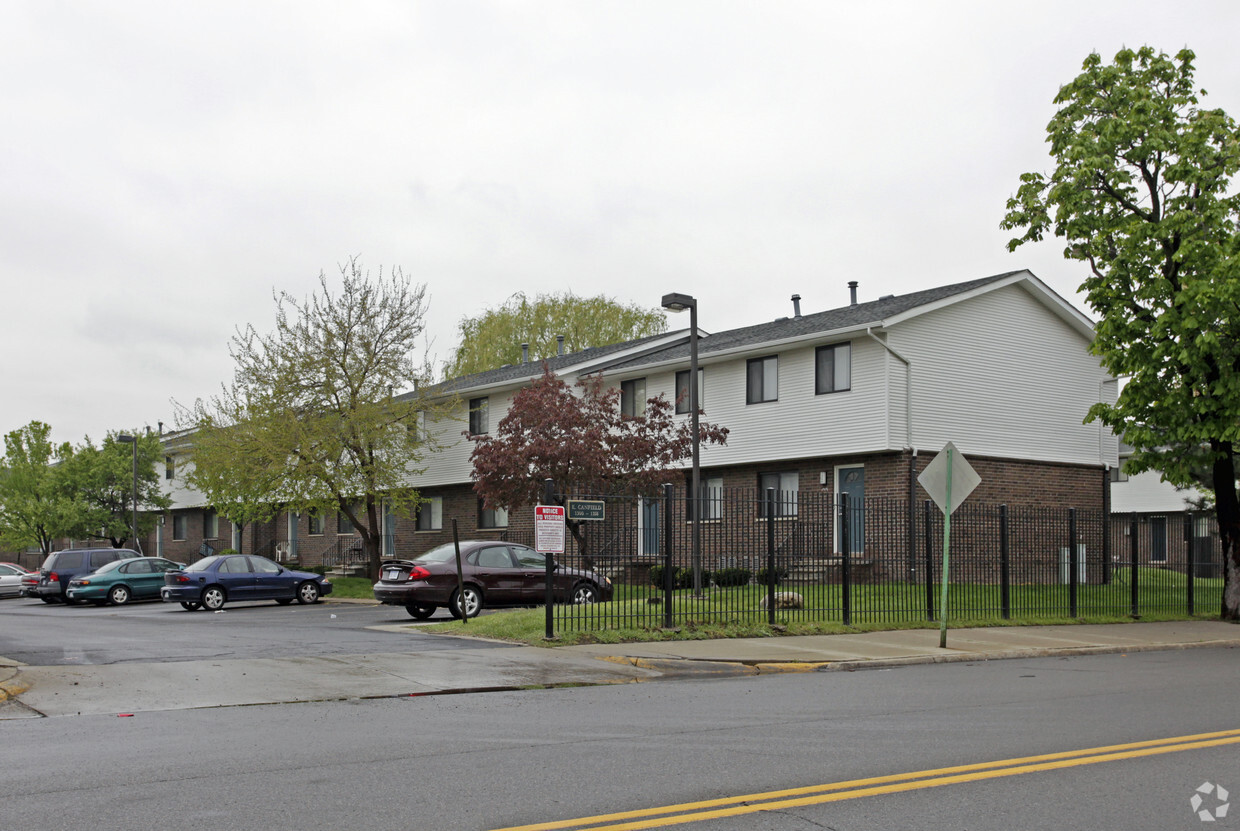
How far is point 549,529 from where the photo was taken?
15.7 meters

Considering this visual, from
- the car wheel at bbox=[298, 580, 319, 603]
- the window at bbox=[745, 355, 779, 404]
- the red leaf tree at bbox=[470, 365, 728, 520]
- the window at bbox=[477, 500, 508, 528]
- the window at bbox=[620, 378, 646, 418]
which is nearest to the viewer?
the red leaf tree at bbox=[470, 365, 728, 520]

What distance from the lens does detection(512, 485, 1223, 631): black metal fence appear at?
677 inches

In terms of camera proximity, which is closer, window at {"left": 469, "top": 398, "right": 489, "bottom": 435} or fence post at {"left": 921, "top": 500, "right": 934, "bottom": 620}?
fence post at {"left": 921, "top": 500, "right": 934, "bottom": 620}

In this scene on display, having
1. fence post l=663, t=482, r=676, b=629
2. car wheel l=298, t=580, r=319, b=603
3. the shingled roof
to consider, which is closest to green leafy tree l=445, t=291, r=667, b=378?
the shingled roof

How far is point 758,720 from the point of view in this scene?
9742 millimetres

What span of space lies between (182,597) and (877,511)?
56.3 ft

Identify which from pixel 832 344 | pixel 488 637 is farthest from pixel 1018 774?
pixel 832 344

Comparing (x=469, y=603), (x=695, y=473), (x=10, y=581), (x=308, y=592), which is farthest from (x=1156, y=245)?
(x=10, y=581)

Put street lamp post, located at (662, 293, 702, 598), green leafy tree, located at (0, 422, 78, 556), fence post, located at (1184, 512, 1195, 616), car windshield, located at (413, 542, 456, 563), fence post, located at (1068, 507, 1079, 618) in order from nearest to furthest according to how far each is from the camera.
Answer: street lamp post, located at (662, 293, 702, 598) < car windshield, located at (413, 542, 456, 563) < fence post, located at (1068, 507, 1079, 618) < fence post, located at (1184, 512, 1195, 616) < green leafy tree, located at (0, 422, 78, 556)

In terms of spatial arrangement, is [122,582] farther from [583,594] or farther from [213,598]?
[583,594]

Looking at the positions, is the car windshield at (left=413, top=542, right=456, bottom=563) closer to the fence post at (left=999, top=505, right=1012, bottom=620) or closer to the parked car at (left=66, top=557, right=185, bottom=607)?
the fence post at (left=999, top=505, right=1012, bottom=620)

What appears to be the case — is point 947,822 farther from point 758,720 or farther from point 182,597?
point 182,597

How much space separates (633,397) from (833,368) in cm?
731

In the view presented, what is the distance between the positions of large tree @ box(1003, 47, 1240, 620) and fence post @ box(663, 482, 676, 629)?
10.8 meters
